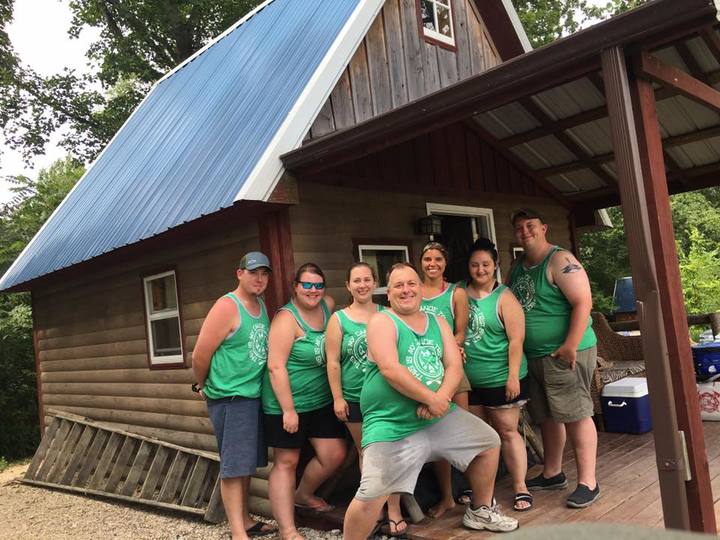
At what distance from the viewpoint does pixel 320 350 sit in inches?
165

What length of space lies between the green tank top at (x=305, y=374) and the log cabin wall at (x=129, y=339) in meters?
1.32

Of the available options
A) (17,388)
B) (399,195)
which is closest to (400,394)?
(399,195)

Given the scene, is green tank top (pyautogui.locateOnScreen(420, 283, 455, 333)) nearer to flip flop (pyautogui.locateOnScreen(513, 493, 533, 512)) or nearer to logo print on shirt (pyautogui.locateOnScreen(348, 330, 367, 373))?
logo print on shirt (pyautogui.locateOnScreen(348, 330, 367, 373))

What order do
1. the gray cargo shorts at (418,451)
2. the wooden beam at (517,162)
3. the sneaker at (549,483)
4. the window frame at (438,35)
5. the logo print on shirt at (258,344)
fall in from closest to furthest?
the gray cargo shorts at (418,451) → the logo print on shirt at (258,344) → the sneaker at (549,483) → the wooden beam at (517,162) → the window frame at (438,35)

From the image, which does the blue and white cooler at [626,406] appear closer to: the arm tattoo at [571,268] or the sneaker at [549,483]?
the sneaker at [549,483]

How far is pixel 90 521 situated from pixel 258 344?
3.22 meters

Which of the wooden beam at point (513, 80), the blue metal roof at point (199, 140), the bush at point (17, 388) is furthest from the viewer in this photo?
the bush at point (17, 388)

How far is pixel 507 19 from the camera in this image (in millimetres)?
8844

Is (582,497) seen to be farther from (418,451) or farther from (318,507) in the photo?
(318,507)

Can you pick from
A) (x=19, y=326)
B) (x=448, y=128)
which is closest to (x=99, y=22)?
(x=19, y=326)

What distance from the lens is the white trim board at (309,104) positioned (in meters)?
4.74

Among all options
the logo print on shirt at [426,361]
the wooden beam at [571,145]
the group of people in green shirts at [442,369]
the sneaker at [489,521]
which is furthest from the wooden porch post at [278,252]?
the wooden beam at [571,145]

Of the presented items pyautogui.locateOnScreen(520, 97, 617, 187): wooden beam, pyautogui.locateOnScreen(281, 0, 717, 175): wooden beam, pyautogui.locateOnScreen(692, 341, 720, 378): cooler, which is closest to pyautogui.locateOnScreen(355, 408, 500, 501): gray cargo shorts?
pyautogui.locateOnScreen(281, 0, 717, 175): wooden beam

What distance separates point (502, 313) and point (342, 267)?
1.83m
